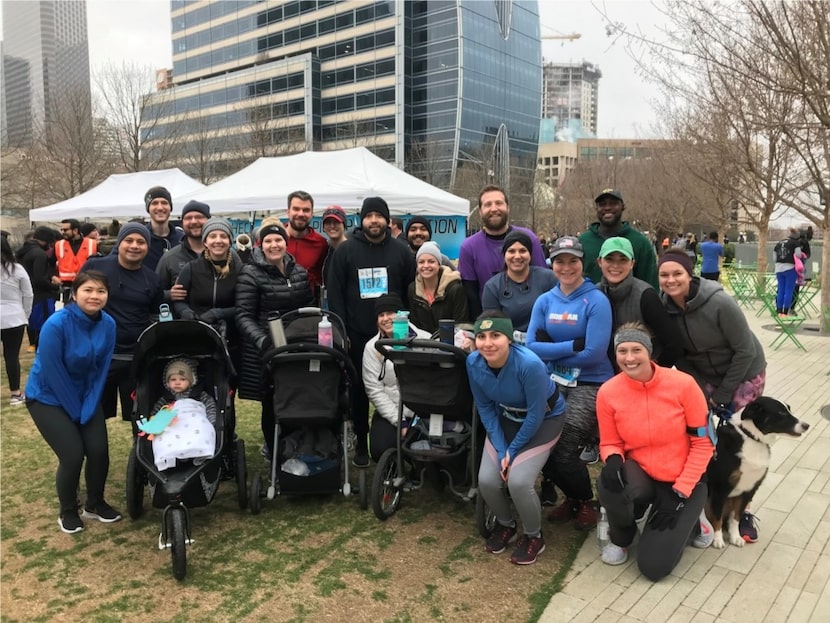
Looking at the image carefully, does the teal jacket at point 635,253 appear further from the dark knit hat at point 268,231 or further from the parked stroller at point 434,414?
the dark knit hat at point 268,231

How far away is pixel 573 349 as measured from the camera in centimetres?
367

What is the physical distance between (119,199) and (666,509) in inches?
499

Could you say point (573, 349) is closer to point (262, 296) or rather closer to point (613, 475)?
point (613, 475)

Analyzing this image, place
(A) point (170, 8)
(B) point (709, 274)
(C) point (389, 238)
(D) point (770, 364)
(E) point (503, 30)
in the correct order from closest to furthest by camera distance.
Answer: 1. (C) point (389, 238)
2. (D) point (770, 364)
3. (B) point (709, 274)
4. (E) point (503, 30)
5. (A) point (170, 8)

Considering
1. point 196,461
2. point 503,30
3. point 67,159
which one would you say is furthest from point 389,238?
point 503,30

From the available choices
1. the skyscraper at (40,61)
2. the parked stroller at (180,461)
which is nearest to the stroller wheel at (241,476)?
the parked stroller at (180,461)

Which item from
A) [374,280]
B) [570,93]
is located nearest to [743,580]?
[374,280]


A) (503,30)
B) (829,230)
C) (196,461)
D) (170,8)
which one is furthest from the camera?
(170,8)

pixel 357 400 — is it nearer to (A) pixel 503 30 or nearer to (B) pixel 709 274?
(B) pixel 709 274

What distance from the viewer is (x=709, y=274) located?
1528 cm

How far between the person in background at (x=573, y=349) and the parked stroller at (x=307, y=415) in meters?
1.32

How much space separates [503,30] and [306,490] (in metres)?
70.8

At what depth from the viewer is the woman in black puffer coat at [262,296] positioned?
173 inches

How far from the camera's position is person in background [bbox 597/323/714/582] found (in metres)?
3.25
